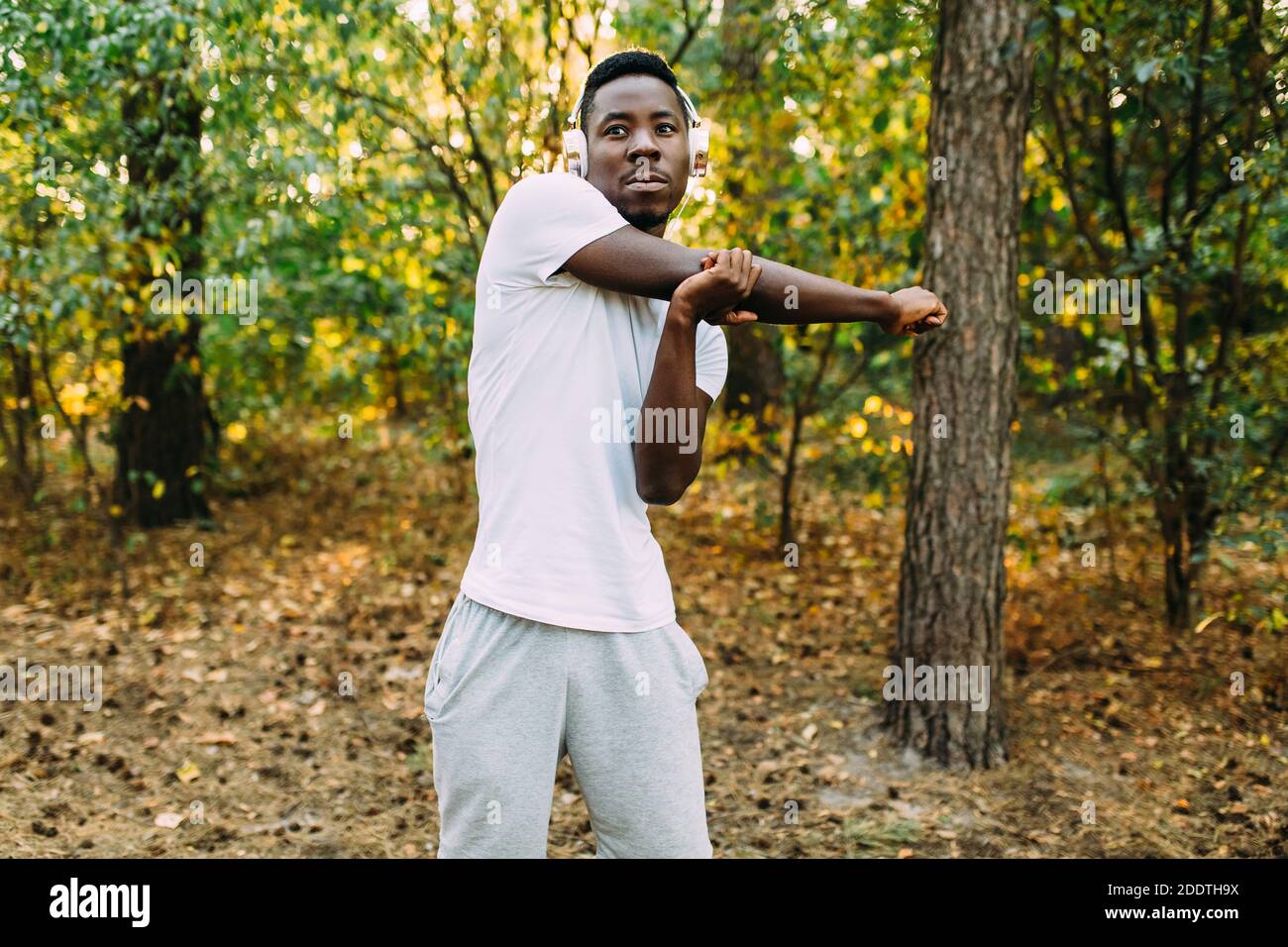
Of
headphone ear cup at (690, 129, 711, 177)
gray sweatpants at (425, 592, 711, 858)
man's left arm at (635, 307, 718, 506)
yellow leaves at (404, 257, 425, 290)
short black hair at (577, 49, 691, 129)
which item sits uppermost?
yellow leaves at (404, 257, 425, 290)

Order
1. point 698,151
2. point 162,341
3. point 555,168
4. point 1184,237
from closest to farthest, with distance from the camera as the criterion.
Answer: point 698,151
point 1184,237
point 555,168
point 162,341

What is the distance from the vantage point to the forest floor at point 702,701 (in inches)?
149

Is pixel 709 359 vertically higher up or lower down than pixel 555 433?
higher up

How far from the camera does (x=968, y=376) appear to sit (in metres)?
4.00

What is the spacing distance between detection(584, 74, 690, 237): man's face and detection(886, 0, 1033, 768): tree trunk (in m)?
2.44

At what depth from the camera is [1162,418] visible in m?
5.07

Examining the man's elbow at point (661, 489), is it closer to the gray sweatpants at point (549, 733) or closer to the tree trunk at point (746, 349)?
the gray sweatpants at point (549, 733)

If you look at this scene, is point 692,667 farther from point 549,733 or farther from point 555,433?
point 555,433

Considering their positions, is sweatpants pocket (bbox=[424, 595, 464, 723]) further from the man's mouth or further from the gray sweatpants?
the man's mouth

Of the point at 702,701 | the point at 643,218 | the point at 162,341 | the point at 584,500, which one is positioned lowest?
the point at 702,701

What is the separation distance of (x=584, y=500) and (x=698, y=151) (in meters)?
0.76

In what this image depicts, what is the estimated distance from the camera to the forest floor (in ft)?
12.4

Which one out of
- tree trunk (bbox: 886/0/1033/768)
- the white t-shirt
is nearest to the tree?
tree trunk (bbox: 886/0/1033/768)

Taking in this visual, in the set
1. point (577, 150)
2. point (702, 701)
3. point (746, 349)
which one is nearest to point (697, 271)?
point (577, 150)
